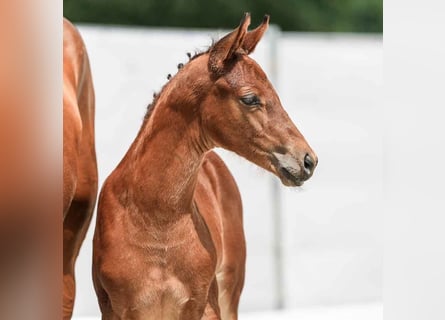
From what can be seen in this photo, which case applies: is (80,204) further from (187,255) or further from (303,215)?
(303,215)

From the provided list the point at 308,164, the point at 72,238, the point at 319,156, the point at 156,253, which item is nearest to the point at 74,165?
Result: the point at 72,238

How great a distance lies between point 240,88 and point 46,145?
0.45 m

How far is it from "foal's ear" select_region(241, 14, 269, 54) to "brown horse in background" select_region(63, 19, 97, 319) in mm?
494

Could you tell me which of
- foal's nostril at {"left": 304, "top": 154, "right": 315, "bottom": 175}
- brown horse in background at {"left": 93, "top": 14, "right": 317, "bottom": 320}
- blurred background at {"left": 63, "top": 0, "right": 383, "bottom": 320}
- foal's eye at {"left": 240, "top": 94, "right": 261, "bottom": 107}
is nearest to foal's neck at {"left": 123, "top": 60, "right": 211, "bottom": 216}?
brown horse in background at {"left": 93, "top": 14, "right": 317, "bottom": 320}

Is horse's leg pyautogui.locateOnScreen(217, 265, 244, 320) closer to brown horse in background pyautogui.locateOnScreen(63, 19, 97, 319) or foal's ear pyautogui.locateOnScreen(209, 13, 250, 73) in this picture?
brown horse in background pyautogui.locateOnScreen(63, 19, 97, 319)

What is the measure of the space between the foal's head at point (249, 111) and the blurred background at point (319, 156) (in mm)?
1332

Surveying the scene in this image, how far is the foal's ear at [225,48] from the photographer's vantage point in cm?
199

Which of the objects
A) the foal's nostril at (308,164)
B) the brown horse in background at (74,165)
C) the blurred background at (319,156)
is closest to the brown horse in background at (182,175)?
the foal's nostril at (308,164)

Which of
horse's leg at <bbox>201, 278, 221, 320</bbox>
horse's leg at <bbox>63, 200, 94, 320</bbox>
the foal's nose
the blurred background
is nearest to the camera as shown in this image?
the foal's nose

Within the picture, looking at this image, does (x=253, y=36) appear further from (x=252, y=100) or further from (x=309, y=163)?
(x=309, y=163)

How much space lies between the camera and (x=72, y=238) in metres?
2.30

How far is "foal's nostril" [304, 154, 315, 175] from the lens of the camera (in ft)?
6.49

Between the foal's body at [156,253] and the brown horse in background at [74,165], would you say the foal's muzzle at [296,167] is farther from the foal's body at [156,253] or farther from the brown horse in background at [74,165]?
the brown horse in background at [74,165]

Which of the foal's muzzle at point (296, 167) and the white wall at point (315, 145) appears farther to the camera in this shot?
the white wall at point (315, 145)
